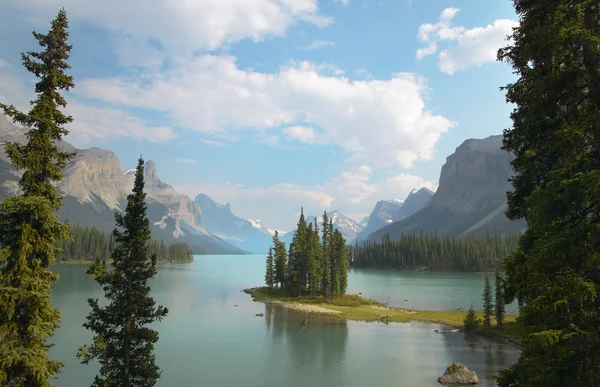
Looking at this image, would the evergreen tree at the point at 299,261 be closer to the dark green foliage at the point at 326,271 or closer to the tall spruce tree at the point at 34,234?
the dark green foliage at the point at 326,271

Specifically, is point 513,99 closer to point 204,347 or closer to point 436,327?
point 204,347

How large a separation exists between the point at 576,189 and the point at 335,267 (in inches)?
3721

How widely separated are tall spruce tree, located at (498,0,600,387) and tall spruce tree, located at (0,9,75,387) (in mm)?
18715

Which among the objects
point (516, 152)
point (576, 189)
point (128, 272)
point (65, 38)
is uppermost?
point (65, 38)

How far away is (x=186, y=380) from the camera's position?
4022 cm

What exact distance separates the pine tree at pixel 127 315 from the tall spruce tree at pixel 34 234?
21.3 ft

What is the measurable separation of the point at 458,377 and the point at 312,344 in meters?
22.6

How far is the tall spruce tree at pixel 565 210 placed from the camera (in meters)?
9.95

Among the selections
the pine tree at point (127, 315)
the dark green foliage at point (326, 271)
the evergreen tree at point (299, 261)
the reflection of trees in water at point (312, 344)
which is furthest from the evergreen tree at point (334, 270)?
the pine tree at point (127, 315)

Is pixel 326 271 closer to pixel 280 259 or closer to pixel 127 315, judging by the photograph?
pixel 280 259

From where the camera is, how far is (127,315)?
2428 centimetres

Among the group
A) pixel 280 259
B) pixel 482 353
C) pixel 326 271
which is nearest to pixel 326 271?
pixel 326 271

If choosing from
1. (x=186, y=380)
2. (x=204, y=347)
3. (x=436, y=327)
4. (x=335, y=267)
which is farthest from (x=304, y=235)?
(x=186, y=380)

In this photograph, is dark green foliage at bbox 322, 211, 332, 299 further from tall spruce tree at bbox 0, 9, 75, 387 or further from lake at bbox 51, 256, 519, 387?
tall spruce tree at bbox 0, 9, 75, 387
